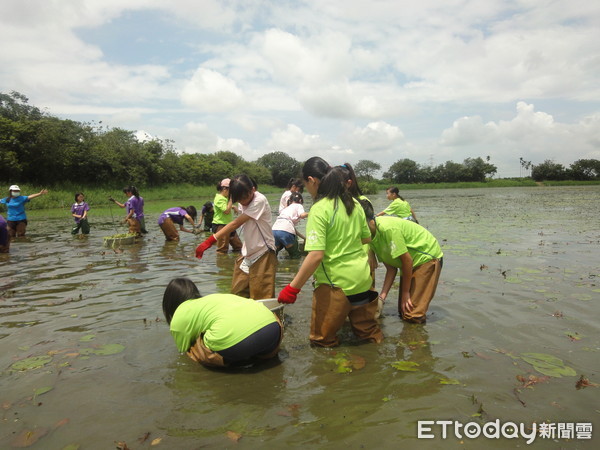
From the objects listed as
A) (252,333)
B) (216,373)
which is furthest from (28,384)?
(252,333)

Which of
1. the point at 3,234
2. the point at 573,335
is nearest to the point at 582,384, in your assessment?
the point at 573,335

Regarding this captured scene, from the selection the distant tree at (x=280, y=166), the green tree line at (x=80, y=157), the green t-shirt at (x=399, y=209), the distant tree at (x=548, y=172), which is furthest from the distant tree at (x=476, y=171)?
the green t-shirt at (x=399, y=209)

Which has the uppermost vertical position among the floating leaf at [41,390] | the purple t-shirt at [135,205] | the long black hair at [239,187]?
the long black hair at [239,187]

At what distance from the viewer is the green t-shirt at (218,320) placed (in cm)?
336

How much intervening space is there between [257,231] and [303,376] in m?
1.80

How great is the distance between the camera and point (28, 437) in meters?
2.73

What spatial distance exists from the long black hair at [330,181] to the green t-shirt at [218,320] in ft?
4.01

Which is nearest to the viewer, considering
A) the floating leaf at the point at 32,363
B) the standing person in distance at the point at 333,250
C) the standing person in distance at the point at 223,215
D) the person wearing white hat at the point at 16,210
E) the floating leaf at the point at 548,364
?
the floating leaf at the point at 548,364

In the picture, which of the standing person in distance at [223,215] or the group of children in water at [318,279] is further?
the standing person in distance at [223,215]

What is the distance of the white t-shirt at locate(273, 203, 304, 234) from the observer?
27.7 ft

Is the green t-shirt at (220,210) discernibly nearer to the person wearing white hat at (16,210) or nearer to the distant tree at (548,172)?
the person wearing white hat at (16,210)

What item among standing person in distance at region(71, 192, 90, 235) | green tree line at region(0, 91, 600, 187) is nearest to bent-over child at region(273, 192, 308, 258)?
standing person in distance at region(71, 192, 90, 235)

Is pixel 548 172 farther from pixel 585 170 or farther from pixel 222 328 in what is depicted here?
pixel 222 328

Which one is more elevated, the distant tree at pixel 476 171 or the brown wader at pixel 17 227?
the distant tree at pixel 476 171
